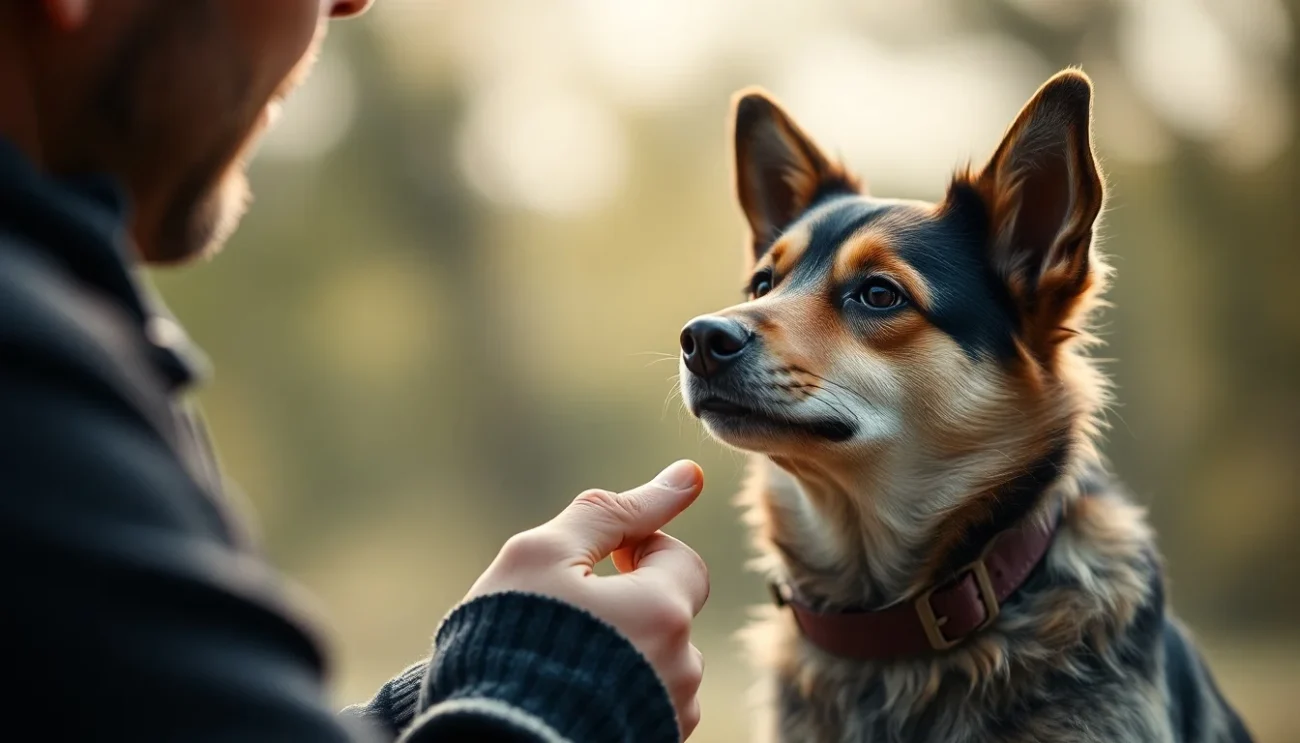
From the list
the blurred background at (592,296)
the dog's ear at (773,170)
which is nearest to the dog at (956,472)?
the dog's ear at (773,170)

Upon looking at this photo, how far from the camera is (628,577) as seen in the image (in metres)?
1.17

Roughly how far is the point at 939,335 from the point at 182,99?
1546 millimetres

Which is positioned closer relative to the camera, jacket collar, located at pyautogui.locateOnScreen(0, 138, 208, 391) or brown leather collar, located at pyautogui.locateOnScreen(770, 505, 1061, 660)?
jacket collar, located at pyautogui.locateOnScreen(0, 138, 208, 391)

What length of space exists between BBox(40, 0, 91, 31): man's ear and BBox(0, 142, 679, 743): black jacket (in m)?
0.16

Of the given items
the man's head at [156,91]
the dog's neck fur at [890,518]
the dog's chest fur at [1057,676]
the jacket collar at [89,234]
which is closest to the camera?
the jacket collar at [89,234]

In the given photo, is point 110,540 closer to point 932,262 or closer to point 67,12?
point 67,12

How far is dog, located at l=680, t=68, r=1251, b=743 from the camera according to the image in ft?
6.68

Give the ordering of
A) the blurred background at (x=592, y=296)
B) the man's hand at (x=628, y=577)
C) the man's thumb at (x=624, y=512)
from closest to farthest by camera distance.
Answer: the man's hand at (x=628, y=577) → the man's thumb at (x=624, y=512) → the blurred background at (x=592, y=296)

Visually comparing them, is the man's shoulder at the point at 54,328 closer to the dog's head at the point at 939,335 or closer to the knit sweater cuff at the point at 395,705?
the knit sweater cuff at the point at 395,705

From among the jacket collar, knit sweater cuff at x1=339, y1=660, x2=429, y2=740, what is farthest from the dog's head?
the jacket collar

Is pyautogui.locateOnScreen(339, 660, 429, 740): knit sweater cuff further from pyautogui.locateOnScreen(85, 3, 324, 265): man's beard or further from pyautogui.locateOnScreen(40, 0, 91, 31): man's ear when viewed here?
pyautogui.locateOnScreen(40, 0, 91, 31): man's ear

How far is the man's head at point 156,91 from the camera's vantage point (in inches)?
Result: 37.1

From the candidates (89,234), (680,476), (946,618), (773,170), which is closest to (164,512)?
(89,234)

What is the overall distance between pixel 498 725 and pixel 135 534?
38cm
